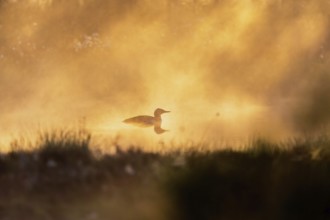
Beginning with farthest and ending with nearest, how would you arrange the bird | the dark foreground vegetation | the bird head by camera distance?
the bird head → the bird → the dark foreground vegetation

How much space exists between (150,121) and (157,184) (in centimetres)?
194

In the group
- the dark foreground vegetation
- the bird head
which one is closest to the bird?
the bird head

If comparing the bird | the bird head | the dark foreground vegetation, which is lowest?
the dark foreground vegetation

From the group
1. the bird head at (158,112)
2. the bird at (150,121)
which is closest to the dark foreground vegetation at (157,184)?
the bird at (150,121)

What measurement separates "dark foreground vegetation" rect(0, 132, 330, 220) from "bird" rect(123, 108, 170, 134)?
135 cm

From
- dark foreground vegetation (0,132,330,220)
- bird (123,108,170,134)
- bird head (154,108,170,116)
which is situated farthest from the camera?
bird head (154,108,170,116)

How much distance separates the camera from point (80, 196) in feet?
15.1

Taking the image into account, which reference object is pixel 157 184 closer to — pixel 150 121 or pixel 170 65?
pixel 150 121

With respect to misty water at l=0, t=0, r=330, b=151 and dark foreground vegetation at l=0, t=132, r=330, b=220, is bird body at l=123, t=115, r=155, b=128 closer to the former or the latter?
misty water at l=0, t=0, r=330, b=151

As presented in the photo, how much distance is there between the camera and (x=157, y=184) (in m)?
4.70

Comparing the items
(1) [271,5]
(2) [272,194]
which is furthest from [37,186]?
(1) [271,5]

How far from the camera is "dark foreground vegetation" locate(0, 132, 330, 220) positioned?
4.54 meters

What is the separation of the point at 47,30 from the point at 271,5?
2861 mm

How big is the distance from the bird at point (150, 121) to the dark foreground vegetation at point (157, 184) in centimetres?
135
